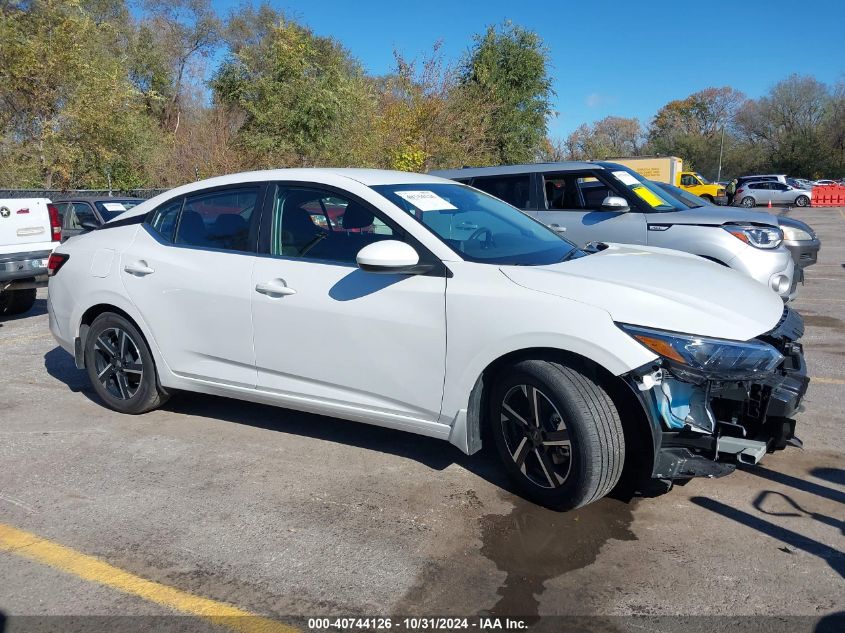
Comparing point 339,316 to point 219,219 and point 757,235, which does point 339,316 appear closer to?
point 219,219

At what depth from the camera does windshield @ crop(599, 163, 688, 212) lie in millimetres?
7965

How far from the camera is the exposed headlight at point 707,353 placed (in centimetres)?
320

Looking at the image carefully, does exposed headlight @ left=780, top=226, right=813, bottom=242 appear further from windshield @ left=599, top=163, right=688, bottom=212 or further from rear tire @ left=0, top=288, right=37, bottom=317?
rear tire @ left=0, top=288, right=37, bottom=317

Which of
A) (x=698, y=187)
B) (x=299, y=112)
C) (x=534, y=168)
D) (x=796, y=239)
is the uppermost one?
(x=299, y=112)

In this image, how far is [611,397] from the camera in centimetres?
341

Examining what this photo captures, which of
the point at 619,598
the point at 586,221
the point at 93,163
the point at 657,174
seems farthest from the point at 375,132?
the point at 619,598

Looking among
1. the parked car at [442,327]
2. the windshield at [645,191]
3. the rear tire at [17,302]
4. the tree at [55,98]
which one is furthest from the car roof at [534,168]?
the tree at [55,98]

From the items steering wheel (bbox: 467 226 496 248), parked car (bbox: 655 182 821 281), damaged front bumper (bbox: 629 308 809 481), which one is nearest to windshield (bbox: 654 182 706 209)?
parked car (bbox: 655 182 821 281)

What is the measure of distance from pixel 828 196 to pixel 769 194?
3.28 metres

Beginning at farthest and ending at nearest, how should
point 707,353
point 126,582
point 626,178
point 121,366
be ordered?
point 626,178, point 121,366, point 707,353, point 126,582

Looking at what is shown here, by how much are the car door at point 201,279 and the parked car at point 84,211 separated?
28.0ft

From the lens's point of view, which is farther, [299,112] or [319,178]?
[299,112]

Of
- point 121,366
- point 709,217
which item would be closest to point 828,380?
point 709,217

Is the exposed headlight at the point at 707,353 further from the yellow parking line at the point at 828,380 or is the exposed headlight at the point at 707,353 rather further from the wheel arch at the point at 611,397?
the yellow parking line at the point at 828,380
